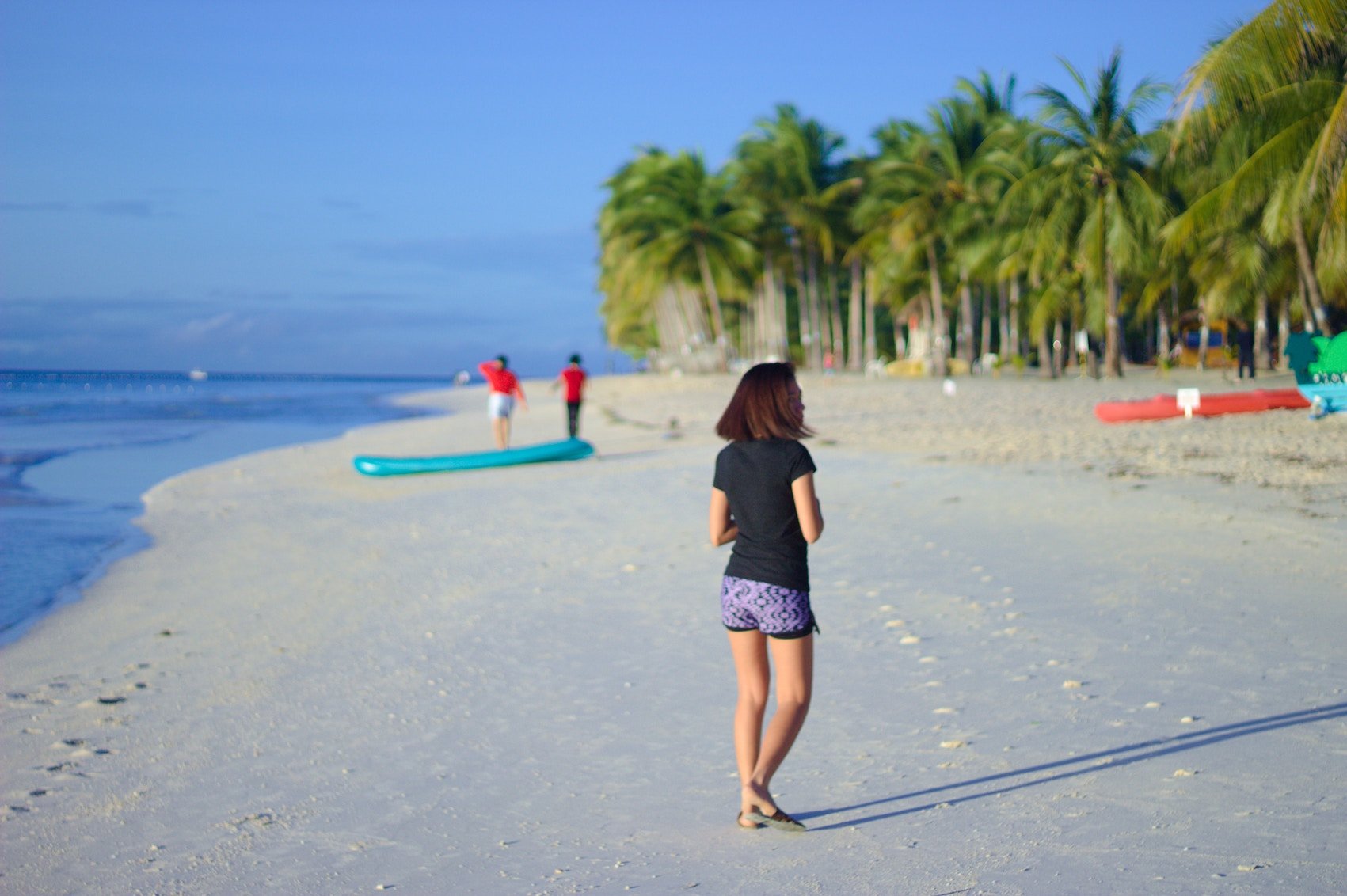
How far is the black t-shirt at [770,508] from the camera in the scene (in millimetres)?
3457

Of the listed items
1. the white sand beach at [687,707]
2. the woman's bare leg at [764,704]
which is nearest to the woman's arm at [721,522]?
the woman's bare leg at [764,704]

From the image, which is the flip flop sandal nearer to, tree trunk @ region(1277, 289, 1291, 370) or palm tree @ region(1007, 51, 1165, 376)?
palm tree @ region(1007, 51, 1165, 376)

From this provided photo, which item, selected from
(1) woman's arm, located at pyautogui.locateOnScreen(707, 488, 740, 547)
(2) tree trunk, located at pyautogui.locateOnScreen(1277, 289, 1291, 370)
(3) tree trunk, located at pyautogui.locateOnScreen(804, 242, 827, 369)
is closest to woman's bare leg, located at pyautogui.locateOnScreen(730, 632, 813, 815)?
(1) woman's arm, located at pyautogui.locateOnScreen(707, 488, 740, 547)

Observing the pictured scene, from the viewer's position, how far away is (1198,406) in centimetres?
1647

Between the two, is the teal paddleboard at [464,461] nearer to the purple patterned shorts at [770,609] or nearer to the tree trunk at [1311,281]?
the purple patterned shorts at [770,609]

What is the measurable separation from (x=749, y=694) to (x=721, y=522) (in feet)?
1.91

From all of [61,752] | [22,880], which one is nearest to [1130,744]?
[22,880]

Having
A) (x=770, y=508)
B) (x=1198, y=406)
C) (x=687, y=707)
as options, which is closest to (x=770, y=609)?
(x=770, y=508)

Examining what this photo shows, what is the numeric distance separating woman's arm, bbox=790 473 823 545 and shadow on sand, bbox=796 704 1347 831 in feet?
3.50

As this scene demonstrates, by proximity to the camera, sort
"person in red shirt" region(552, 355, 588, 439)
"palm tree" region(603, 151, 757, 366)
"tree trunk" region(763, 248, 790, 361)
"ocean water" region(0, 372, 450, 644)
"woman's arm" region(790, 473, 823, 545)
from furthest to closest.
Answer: "tree trunk" region(763, 248, 790, 361) < "palm tree" region(603, 151, 757, 366) < "person in red shirt" region(552, 355, 588, 439) < "ocean water" region(0, 372, 450, 644) < "woman's arm" region(790, 473, 823, 545)

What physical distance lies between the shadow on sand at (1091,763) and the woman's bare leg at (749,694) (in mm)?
317

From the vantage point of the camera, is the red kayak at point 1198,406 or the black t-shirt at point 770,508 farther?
the red kayak at point 1198,406

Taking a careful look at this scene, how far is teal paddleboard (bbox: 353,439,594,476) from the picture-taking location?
1577 centimetres

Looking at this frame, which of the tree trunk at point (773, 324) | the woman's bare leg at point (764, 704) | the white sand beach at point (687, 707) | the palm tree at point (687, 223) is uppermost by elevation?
the palm tree at point (687, 223)
